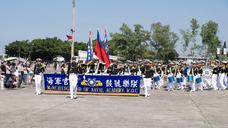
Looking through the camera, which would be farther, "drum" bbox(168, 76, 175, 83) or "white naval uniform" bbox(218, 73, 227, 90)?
"drum" bbox(168, 76, 175, 83)

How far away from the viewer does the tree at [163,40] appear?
59.8 meters

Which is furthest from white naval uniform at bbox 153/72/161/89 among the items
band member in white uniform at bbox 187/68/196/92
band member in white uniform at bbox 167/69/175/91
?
band member in white uniform at bbox 187/68/196/92

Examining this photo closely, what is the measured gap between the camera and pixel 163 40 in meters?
60.0

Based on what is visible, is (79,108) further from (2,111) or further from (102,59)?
(102,59)

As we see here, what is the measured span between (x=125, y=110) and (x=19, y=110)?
136 inches

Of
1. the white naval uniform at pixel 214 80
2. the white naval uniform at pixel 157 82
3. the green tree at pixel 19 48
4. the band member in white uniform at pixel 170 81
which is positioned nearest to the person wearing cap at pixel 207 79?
the white naval uniform at pixel 214 80

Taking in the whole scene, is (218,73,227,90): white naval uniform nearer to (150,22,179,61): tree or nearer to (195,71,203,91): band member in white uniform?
(195,71,203,91): band member in white uniform

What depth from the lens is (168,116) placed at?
42.9 feet

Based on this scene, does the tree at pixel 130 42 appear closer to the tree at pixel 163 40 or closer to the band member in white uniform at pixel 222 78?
the tree at pixel 163 40

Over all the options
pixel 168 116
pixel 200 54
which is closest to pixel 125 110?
pixel 168 116

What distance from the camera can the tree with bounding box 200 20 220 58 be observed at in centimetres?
5469

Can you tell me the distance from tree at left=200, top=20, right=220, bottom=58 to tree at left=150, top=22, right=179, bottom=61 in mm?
5489

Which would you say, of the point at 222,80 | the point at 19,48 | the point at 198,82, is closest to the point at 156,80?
the point at 198,82

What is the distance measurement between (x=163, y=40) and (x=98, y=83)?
129ft
